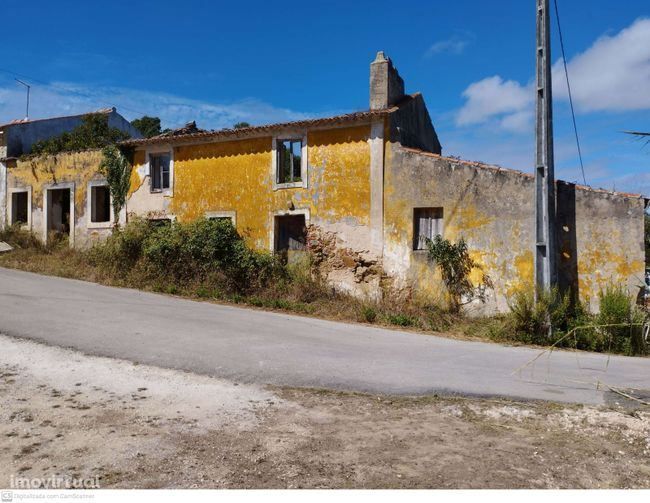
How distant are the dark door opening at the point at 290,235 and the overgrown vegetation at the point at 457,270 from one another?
4.44 metres

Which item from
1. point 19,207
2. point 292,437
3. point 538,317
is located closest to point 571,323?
point 538,317

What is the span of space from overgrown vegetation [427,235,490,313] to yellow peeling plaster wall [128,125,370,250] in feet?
7.70

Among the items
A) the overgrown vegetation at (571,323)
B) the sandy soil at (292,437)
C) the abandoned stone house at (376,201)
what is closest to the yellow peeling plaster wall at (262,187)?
the abandoned stone house at (376,201)

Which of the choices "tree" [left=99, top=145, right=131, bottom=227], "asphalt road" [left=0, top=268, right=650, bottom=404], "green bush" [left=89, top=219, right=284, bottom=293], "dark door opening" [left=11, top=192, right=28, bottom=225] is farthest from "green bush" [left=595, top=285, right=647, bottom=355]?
"dark door opening" [left=11, top=192, right=28, bottom=225]

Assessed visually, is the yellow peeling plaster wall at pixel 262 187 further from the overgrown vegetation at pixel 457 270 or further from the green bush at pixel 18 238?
the green bush at pixel 18 238

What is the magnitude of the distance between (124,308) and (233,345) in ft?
13.7

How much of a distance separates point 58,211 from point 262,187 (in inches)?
399

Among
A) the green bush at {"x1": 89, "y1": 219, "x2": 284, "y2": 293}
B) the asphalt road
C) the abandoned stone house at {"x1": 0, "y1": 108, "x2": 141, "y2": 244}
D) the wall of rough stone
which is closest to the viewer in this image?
the asphalt road

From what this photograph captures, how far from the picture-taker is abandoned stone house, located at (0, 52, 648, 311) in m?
12.0

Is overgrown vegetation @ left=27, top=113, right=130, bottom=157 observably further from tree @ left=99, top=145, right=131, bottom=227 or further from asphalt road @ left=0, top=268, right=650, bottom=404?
asphalt road @ left=0, top=268, right=650, bottom=404

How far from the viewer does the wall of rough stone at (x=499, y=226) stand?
11562 millimetres

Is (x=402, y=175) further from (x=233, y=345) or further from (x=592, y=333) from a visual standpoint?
(x=233, y=345)

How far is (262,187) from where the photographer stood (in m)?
16.4

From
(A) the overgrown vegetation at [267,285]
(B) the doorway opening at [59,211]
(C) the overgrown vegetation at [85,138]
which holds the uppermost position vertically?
(C) the overgrown vegetation at [85,138]
